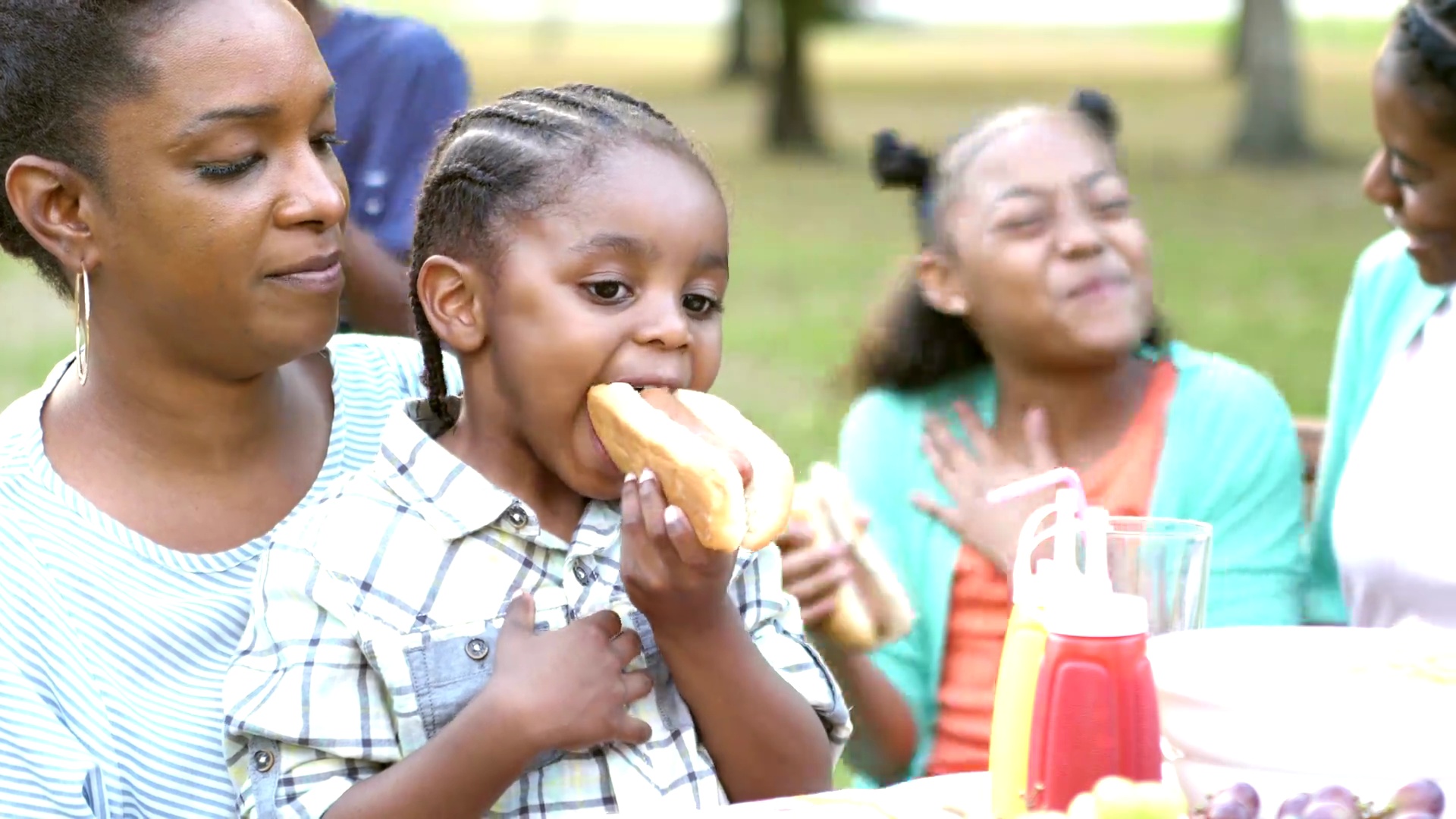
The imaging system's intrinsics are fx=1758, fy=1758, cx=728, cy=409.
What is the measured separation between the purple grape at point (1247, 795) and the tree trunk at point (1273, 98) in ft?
55.6

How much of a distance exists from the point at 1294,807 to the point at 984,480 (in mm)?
1630

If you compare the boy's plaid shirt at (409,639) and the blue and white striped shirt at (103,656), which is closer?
the boy's plaid shirt at (409,639)

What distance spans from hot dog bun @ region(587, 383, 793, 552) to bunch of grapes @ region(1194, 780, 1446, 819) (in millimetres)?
613

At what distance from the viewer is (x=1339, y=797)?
1.56m

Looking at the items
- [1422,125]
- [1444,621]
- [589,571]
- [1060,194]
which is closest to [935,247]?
[1060,194]

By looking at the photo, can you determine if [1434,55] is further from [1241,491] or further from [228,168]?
[228,168]

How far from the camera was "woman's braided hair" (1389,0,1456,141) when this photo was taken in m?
3.00

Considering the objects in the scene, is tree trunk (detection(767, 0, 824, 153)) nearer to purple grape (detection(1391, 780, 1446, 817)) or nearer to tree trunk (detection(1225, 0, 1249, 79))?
tree trunk (detection(1225, 0, 1249, 79))

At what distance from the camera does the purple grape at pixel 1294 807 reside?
5.08 ft

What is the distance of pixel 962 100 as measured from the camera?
24984 millimetres

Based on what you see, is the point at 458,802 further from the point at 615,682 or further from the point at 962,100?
the point at 962,100

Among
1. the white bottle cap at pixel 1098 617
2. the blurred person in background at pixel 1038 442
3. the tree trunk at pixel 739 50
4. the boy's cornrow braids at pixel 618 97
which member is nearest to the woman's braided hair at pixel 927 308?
the blurred person in background at pixel 1038 442

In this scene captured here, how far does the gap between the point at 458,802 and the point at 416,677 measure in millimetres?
172

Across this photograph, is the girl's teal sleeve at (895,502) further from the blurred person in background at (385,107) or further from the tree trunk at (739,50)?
the tree trunk at (739,50)
